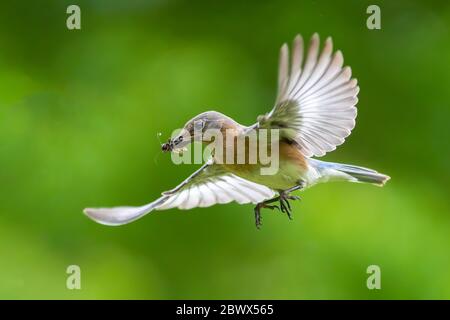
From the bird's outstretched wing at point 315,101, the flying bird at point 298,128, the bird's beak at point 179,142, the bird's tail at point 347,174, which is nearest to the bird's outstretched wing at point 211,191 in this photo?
the flying bird at point 298,128

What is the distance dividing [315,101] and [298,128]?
0.48 ft

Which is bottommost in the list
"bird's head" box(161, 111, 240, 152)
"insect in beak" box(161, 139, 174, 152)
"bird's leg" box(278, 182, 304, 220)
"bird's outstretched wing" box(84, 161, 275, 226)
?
"bird's leg" box(278, 182, 304, 220)

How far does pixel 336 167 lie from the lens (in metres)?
2.61

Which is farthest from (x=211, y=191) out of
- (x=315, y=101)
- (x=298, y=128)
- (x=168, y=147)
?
(x=315, y=101)

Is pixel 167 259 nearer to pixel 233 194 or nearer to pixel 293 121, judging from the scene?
pixel 233 194

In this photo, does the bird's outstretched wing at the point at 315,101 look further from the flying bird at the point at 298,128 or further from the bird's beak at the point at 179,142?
the bird's beak at the point at 179,142

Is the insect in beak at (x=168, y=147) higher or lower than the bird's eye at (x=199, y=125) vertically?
lower

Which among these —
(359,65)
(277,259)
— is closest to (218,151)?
(277,259)

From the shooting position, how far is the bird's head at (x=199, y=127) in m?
2.22

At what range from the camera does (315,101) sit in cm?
211

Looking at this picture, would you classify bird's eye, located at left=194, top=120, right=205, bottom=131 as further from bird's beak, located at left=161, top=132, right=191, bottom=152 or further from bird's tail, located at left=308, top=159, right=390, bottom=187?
bird's tail, located at left=308, top=159, right=390, bottom=187

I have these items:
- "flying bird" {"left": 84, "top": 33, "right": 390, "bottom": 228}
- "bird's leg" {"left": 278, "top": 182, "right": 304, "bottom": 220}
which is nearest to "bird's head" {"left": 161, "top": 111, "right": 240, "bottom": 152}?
"flying bird" {"left": 84, "top": 33, "right": 390, "bottom": 228}

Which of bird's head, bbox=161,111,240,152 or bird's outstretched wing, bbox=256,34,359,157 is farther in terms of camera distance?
bird's head, bbox=161,111,240,152

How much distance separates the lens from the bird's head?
2.22 meters
